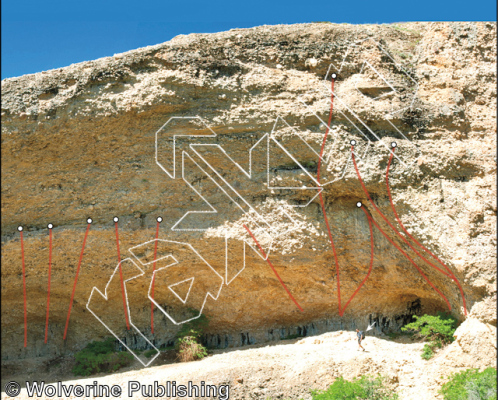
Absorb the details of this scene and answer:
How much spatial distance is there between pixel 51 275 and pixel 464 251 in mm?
10199

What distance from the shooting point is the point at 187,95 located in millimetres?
13266

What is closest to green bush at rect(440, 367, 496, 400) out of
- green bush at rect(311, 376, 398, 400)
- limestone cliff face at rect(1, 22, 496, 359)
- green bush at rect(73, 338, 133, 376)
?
green bush at rect(311, 376, 398, 400)

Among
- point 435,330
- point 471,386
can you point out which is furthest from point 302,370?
point 471,386

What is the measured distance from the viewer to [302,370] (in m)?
12.1

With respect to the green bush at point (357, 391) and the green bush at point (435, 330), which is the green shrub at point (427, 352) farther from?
the green bush at point (357, 391)

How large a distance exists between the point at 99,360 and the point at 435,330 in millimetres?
8225

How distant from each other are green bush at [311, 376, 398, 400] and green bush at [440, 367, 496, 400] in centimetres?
113

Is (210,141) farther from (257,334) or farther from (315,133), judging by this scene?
(257,334)

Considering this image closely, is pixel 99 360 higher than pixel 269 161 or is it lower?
lower

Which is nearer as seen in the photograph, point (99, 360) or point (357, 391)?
point (357, 391)

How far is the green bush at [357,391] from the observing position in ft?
36.9

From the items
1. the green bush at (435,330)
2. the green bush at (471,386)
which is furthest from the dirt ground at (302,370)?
the green bush at (471,386)

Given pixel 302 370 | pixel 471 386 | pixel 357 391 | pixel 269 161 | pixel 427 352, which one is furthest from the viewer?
pixel 269 161

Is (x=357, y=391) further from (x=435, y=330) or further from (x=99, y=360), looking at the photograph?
(x=99, y=360)
